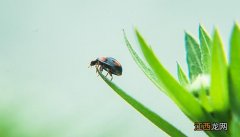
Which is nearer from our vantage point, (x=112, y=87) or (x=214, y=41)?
(x=214, y=41)

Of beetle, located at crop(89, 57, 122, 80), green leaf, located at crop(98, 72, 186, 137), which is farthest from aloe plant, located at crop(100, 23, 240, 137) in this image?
beetle, located at crop(89, 57, 122, 80)

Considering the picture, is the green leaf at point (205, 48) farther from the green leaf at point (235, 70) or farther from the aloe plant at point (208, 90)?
the green leaf at point (235, 70)

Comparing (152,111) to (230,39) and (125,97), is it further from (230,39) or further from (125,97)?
(230,39)

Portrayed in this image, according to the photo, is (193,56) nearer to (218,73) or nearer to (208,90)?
(208,90)

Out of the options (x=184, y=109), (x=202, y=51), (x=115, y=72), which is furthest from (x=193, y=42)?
(x=115, y=72)

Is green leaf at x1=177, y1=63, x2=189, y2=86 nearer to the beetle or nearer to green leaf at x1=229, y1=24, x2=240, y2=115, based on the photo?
green leaf at x1=229, y1=24, x2=240, y2=115
